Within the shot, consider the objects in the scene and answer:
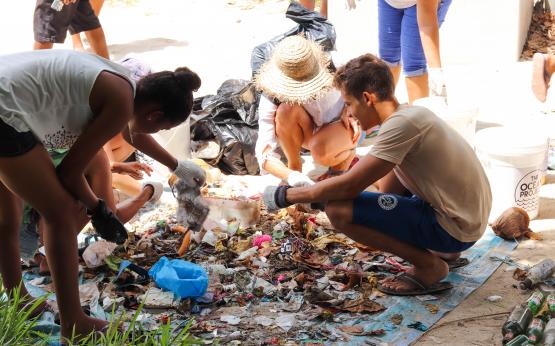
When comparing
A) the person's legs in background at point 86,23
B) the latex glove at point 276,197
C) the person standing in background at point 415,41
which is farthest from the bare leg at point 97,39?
the latex glove at point 276,197

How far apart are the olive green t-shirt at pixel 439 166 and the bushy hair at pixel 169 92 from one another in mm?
873

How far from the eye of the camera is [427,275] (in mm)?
3557

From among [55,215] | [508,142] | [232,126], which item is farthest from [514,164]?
[55,215]

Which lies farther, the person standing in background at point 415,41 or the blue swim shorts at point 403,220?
the person standing in background at point 415,41

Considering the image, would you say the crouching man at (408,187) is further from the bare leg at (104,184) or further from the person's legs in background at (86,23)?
the person's legs in background at (86,23)

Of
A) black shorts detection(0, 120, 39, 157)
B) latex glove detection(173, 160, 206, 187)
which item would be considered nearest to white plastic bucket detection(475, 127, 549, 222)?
latex glove detection(173, 160, 206, 187)

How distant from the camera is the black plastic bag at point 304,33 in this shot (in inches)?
189

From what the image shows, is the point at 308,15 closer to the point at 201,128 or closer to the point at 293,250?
the point at 201,128

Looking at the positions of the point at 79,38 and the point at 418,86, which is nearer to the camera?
the point at 418,86

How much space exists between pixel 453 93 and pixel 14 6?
743 centimetres

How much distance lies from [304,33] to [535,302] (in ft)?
8.01

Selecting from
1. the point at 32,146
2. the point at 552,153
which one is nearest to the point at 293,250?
the point at 32,146

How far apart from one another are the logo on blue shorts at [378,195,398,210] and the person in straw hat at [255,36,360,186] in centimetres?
61

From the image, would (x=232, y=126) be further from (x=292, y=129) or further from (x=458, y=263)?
(x=458, y=263)
